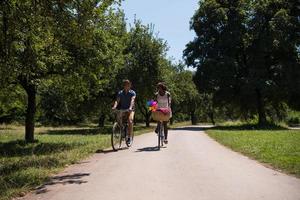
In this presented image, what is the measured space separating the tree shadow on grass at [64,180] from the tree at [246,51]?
33309mm

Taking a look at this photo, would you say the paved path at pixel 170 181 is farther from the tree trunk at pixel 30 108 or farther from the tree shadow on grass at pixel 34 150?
the tree trunk at pixel 30 108

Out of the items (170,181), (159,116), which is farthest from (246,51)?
(170,181)

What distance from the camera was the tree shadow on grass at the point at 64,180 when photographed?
345 inches

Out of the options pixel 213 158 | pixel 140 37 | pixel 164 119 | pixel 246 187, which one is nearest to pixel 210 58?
pixel 140 37

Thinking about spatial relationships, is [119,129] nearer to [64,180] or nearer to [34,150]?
[34,150]

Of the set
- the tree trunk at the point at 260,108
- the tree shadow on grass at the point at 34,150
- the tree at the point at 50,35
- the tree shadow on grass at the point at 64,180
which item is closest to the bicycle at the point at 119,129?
the tree at the point at 50,35

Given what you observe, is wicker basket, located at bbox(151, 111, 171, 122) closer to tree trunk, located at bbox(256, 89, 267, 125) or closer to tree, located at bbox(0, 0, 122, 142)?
tree, located at bbox(0, 0, 122, 142)

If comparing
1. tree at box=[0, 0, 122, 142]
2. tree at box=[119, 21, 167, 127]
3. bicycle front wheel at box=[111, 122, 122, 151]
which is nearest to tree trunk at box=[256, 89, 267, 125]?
tree at box=[119, 21, 167, 127]

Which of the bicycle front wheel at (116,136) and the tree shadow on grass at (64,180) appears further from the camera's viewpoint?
the bicycle front wheel at (116,136)

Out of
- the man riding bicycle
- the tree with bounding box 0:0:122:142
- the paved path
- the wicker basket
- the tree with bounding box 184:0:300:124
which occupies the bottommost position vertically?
the paved path

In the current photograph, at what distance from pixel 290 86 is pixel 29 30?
31.9 meters

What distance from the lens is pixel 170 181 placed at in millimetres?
9117

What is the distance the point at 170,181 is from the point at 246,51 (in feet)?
125

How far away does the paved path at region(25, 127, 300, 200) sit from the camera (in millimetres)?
7902
